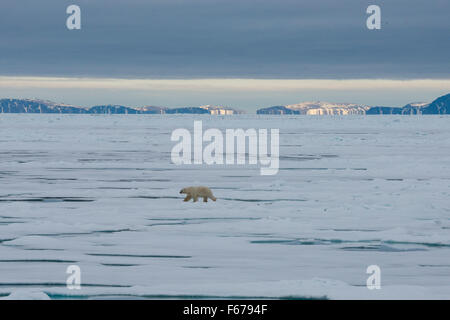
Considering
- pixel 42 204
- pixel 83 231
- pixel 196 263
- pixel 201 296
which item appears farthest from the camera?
pixel 42 204

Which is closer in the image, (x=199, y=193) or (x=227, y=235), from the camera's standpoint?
(x=227, y=235)

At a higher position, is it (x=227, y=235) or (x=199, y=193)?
(x=199, y=193)

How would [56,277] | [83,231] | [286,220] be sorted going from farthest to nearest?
[286,220]
[83,231]
[56,277]

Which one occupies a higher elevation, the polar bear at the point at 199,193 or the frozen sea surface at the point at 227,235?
the polar bear at the point at 199,193

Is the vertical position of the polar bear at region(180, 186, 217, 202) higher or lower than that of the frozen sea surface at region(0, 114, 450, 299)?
higher

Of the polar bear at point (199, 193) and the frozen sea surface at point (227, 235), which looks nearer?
the frozen sea surface at point (227, 235)

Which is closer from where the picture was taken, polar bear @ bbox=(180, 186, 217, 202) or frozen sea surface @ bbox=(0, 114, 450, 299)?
frozen sea surface @ bbox=(0, 114, 450, 299)
